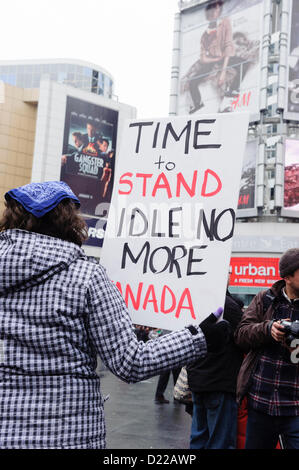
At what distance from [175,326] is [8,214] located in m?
0.93

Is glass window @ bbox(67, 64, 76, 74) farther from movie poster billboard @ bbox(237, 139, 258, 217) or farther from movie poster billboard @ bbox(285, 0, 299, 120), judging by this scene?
movie poster billboard @ bbox(237, 139, 258, 217)

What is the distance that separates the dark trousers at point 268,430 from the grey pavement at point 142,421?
2.28m

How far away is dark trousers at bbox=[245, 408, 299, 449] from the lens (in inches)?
109

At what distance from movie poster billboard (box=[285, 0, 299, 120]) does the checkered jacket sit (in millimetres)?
28288

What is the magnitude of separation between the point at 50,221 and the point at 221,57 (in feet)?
101

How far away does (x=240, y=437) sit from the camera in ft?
12.6

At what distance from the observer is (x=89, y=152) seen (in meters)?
A: 29.3

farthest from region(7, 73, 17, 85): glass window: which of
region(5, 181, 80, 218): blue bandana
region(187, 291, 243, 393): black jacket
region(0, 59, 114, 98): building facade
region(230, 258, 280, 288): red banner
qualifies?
region(5, 181, 80, 218): blue bandana

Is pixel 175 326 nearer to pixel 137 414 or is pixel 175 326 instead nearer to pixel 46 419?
pixel 46 419

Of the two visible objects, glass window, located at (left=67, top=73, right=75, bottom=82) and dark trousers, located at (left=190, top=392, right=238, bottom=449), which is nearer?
dark trousers, located at (left=190, top=392, right=238, bottom=449)

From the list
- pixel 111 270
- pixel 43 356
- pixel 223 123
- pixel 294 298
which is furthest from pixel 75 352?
pixel 294 298

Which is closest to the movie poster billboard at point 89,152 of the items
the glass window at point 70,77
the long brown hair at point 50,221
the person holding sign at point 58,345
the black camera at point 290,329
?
the black camera at point 290,329

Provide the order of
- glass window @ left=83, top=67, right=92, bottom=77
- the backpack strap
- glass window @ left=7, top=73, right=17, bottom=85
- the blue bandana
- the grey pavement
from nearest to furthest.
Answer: the blue bandana, the backpack strap, the grey pavement, glass window @ left=83, top=67, right=92, bottom=77, glass window @ left=7, top=73, right=17, bottom=85

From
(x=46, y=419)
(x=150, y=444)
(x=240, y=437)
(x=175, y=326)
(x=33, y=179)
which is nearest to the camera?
(x=46, y=419)
